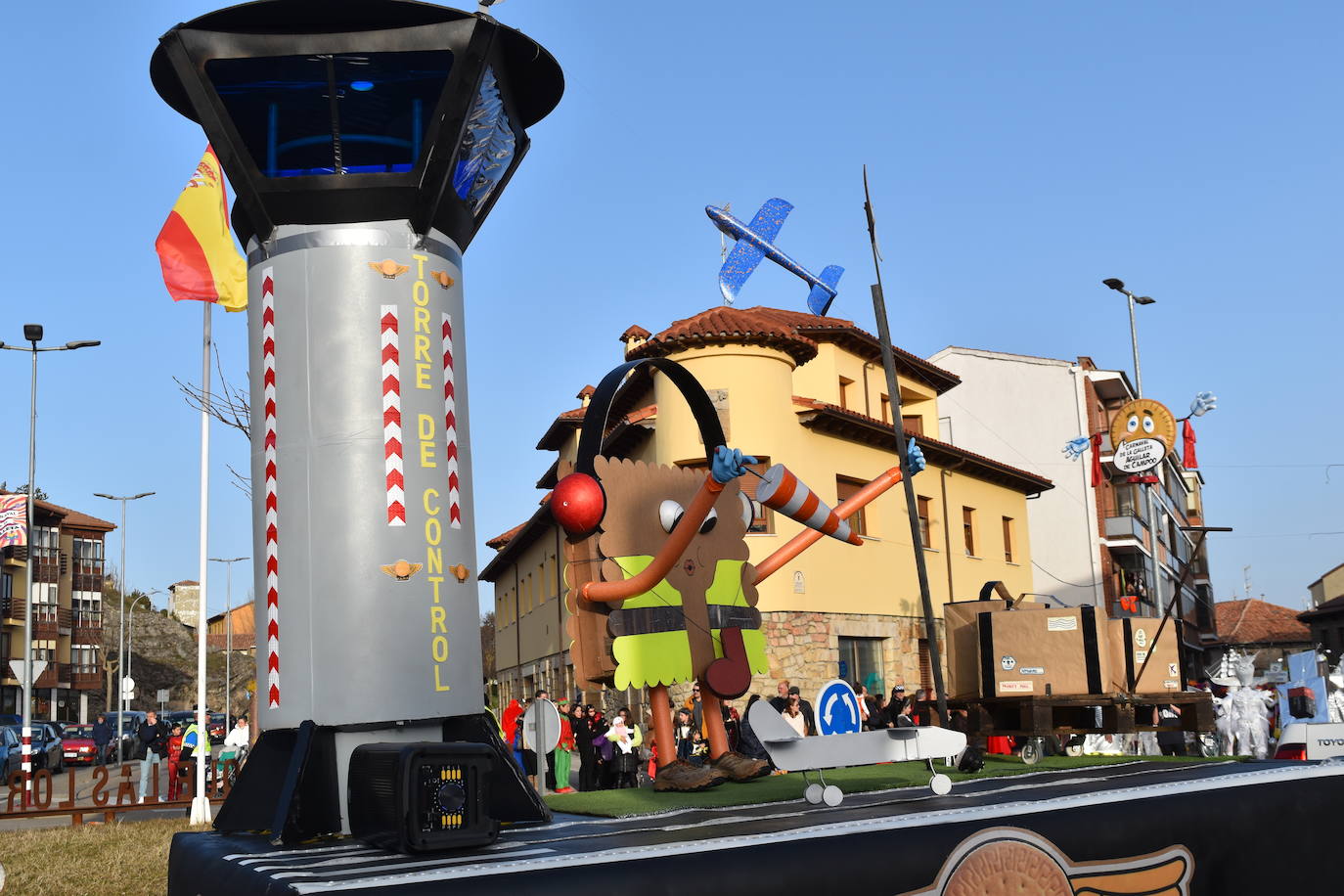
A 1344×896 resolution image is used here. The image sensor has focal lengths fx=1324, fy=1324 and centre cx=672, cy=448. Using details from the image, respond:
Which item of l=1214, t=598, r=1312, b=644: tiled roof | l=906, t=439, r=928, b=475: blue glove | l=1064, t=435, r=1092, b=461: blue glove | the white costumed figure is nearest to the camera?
l=906, t=439, r=928, b=475: blue glove

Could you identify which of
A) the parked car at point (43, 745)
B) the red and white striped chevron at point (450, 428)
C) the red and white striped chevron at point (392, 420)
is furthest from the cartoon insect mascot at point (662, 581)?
the parked car at point (43, 745)

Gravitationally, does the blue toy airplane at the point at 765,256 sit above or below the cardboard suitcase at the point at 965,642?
above

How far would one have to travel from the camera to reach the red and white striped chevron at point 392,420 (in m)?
7.92

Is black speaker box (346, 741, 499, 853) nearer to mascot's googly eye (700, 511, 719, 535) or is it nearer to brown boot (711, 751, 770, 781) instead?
brown boot (711, 751, 770, 781)

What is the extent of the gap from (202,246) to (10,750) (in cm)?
2715

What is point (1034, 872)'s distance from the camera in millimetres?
6469

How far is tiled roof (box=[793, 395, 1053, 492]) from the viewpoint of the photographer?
29.3 metres

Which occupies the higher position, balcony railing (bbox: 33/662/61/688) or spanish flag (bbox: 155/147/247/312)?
spanish flag (bbox: 155/147/247/312)

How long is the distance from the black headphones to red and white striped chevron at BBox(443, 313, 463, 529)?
88 centimetres

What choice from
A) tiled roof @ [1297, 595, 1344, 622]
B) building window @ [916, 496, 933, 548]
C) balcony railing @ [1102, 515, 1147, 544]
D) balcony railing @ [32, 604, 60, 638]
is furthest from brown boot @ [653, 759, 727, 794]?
tiled roof @ [1297, 595, 1344, 622]

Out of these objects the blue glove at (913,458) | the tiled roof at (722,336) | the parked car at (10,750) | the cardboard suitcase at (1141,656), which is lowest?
the parked car at (10,750)

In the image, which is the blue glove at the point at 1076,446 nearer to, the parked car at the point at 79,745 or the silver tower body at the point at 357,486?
the silver tower body at the point at 357,486

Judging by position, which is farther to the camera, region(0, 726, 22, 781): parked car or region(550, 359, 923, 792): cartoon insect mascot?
region(0, 726, 22, 781): parked car

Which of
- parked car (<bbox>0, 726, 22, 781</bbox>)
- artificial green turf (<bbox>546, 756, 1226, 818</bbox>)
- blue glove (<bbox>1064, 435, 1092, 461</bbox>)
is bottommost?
parked car (<bbox>0, 726, 22, 781</bbox>)
